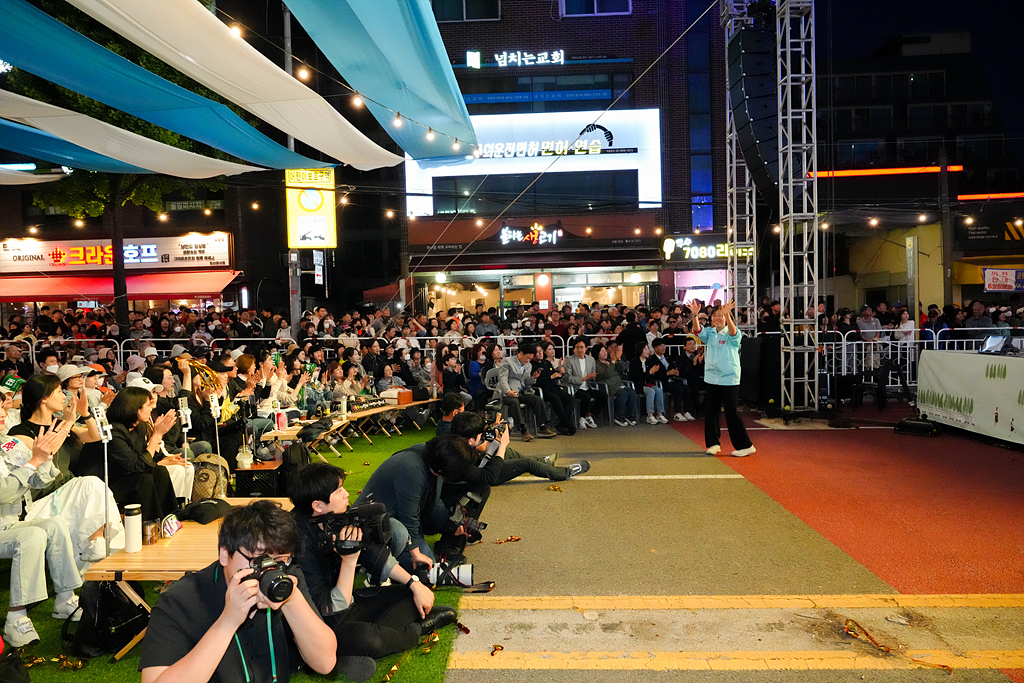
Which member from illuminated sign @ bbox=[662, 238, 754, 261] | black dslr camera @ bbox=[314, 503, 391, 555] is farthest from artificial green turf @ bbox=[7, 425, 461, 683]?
illuminated sign @ bbox=[662, 238, 754, 261]

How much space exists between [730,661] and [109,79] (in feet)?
28.4

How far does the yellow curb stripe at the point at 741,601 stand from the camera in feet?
13.8

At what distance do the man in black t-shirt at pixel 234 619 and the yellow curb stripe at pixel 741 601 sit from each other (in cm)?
198

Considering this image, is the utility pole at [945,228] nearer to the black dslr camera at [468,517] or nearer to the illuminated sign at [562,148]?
the illuminated sign at [562,148]

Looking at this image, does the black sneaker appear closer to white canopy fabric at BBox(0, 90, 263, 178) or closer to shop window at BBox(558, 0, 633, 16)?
white canopy fabric at BBox(0, 90, 263, 178)

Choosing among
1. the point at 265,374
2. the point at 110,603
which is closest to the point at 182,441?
the point at 265,374

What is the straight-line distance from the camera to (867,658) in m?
3.57

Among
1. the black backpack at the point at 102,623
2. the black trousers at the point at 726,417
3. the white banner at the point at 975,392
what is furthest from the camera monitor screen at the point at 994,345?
the black backpack at the point at 102,623

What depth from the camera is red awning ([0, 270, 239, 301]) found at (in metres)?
23.0

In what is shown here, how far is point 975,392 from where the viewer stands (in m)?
8.89

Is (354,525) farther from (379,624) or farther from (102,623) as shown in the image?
(102,623)

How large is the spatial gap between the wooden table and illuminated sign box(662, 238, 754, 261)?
69.8 feet

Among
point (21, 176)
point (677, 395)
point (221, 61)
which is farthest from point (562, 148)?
point (221, 61)

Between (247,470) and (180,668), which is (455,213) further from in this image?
(180,668)
